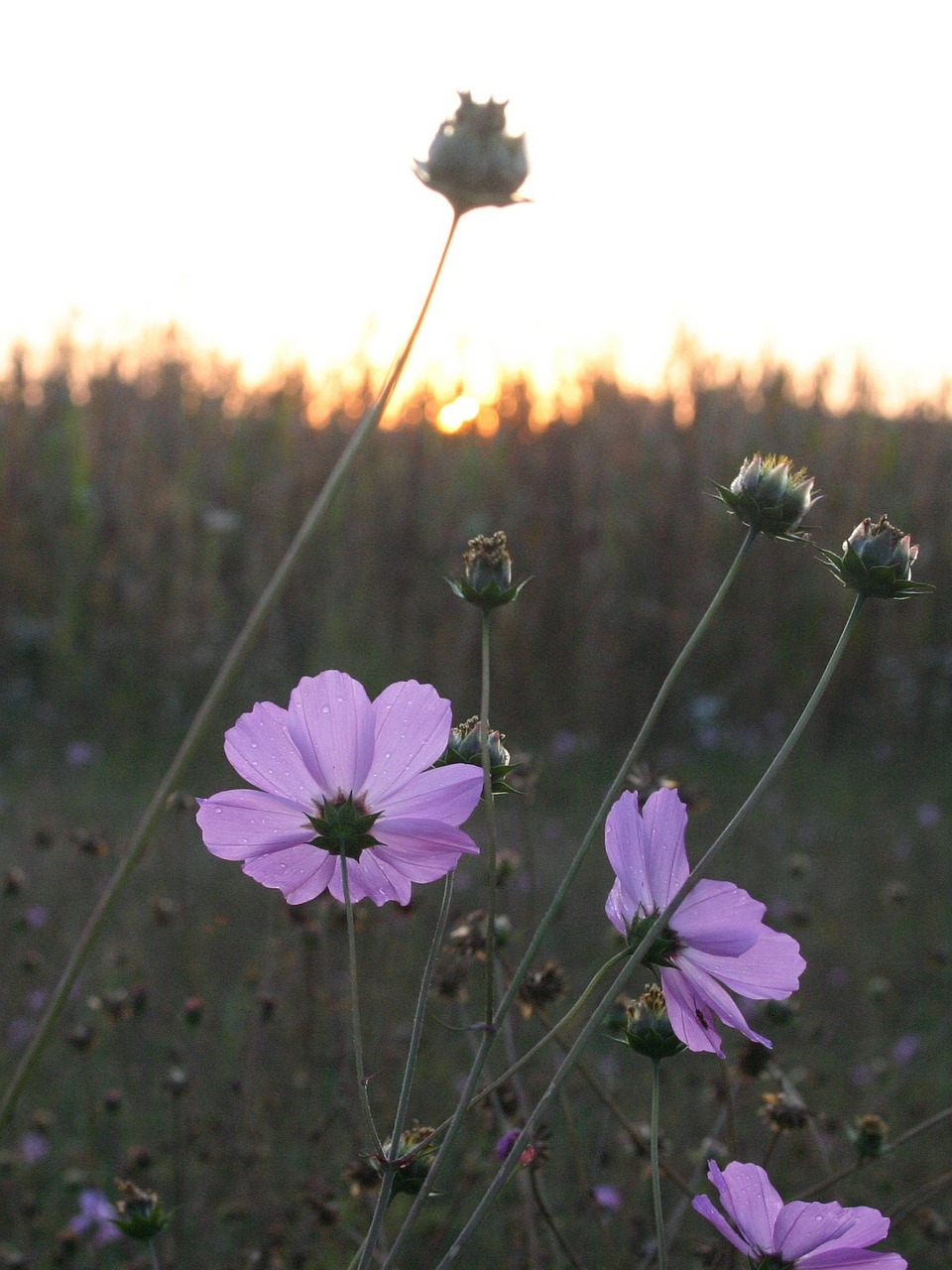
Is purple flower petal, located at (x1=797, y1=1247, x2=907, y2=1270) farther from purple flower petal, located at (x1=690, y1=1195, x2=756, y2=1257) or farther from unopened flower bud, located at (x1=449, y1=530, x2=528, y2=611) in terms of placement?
unopened flower bud, located at (x1=449, y1=530, x2=528, y2=611)

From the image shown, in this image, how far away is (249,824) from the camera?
0.65 m

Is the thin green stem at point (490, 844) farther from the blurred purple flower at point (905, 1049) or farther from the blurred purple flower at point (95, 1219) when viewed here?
the blurred purple flower at point (905, 1049)

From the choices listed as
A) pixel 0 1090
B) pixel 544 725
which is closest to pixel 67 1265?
pixel 0 1090

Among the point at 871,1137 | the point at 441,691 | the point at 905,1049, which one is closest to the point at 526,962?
the point at 871,1137

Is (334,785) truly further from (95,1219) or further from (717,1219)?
(95,1219)

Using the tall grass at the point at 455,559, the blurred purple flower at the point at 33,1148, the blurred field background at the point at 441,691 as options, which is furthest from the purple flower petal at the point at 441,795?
the tall grass at the point at 455,559

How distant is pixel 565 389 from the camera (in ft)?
18.3

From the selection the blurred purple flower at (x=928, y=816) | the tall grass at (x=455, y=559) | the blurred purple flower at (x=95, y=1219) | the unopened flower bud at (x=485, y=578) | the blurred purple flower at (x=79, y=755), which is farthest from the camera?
the tall grass at (x=455, y=559)

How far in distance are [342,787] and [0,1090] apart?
1660 mm

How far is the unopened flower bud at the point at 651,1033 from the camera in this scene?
639 millimetres

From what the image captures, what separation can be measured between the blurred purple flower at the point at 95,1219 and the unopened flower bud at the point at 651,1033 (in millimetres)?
1151

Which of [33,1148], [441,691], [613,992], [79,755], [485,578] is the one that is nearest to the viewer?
[613,992]

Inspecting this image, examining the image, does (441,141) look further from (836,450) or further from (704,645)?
(836,450)

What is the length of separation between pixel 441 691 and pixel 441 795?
12.7 feet
